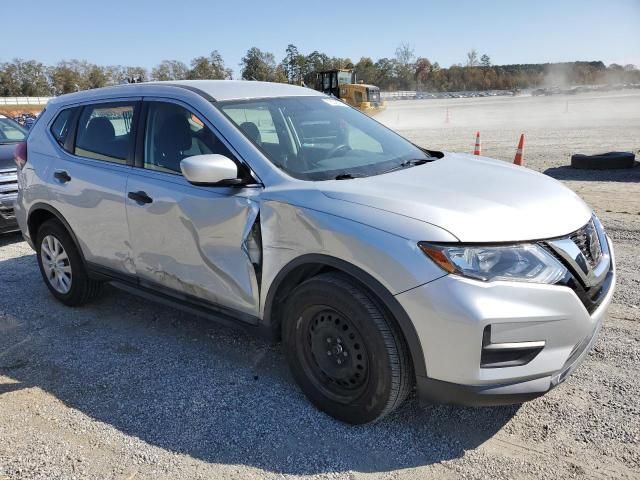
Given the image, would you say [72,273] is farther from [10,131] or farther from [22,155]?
[10,131]

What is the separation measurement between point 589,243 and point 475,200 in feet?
2.18

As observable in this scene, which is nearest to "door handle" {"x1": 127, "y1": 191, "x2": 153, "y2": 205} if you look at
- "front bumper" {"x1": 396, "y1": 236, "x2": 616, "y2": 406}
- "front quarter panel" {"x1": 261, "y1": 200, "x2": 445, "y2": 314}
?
"front quarter panel" {"x1": 261, "y1": 200, "x2": 445, "y2": 314}

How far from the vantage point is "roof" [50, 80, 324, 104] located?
147 inches

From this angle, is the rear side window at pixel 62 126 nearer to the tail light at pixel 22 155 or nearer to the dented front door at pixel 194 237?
the tail light at pixel 22 155

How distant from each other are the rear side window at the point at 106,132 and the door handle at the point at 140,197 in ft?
1.07

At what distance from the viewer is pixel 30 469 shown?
2.74 meters

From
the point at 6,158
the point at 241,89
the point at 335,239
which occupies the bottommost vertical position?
the point at 335,239

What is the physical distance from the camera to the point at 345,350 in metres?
2.88

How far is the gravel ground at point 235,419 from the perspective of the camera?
2.69 m

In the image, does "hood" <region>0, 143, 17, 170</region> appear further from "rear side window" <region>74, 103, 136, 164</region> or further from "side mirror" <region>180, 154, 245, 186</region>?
"side mirror" <region>180, 154, 245, 186</region>

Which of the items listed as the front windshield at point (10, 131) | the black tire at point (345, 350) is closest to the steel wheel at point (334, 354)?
the black tire at point (345, 350)

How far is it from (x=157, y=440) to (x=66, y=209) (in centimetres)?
234

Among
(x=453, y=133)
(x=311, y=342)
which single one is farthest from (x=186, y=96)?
(x=453, y=133)

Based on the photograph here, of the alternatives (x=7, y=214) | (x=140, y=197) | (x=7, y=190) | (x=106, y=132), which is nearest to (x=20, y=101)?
(x=7, y=190)
